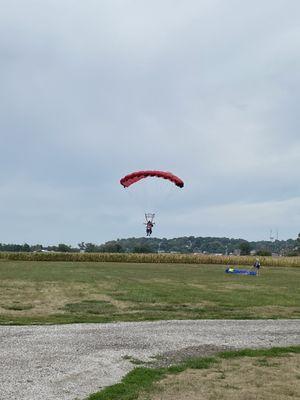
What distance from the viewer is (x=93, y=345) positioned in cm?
1547

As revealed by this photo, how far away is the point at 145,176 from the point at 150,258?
198ft

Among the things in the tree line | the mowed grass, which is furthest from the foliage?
the mowed grass

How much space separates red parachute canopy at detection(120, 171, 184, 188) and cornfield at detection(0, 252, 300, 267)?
57.1 meters

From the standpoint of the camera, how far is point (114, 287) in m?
35.0

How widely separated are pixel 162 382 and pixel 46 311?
42.3 ft

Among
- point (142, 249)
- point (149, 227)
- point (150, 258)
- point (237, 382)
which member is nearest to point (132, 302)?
point (149, 227)

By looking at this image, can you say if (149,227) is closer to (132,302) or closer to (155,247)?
(132,302)

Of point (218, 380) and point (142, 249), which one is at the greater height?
point (142, 249)

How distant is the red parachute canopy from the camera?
31422 mm

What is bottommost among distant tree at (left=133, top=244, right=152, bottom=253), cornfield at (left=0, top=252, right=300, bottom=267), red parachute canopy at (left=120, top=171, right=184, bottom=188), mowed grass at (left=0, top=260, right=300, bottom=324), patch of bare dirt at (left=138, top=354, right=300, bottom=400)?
patch of bare dirt at (left=138, top=354, right=300, bottom=400)

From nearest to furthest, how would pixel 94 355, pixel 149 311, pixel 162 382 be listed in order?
pixel 162 382 → pixel 94 355 → pixel 149 311

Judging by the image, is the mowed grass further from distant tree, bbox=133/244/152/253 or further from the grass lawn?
distant tree, bbox=133/244/152/253

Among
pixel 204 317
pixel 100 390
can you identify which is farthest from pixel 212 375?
pixel 204 317

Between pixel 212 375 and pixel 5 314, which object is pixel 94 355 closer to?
pixel 212 375
